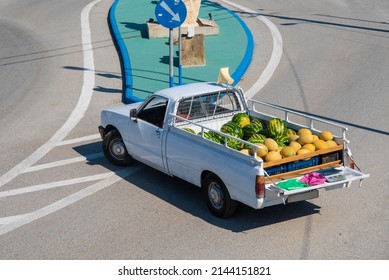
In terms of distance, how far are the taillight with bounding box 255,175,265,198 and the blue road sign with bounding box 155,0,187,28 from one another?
23.1ft

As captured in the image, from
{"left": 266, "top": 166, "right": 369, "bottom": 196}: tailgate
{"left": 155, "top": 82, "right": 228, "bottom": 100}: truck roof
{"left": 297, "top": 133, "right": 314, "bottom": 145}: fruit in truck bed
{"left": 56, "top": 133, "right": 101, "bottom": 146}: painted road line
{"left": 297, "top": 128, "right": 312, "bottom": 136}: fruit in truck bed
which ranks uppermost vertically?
{"left": 155, "top": 82, "right": 228, "bottom": 100}: truck roof

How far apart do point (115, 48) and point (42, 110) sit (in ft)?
20.8

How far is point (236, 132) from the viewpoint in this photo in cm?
1221

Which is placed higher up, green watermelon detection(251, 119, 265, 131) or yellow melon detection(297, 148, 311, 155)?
green watermelon detection(251, 119, 265, 131)

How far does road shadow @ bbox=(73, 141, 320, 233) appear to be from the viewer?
1127cm

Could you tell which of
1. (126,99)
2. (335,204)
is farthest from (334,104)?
(335,204)

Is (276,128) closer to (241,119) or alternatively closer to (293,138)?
(293,138)

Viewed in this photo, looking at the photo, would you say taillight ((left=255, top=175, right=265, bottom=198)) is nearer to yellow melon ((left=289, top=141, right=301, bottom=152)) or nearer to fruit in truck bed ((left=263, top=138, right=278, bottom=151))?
fruit in truck bed ((left=263, top=138, right=278, bottom=151))

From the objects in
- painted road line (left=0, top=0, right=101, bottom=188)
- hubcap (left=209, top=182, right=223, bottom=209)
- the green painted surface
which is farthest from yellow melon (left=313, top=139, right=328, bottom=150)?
the green painted surface

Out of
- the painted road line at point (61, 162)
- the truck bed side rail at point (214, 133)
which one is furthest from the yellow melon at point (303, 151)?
the painted road line at point (61, 162)

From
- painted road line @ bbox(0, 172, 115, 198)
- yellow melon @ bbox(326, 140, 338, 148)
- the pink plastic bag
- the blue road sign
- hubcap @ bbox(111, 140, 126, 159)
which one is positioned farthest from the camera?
the blue road sign

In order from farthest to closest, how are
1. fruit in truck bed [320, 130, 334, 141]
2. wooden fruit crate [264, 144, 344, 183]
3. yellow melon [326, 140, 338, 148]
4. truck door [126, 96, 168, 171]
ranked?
truck door [126, 96, 168, 171], fruit in truck bed [320, 130, 334, 141], yellow melon [326, 140, 338, 148], wooden fruit crate [264, 144, 344, 183]

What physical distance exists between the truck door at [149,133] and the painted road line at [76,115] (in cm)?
226

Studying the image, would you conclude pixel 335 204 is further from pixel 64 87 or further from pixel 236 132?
pixel 64 87
